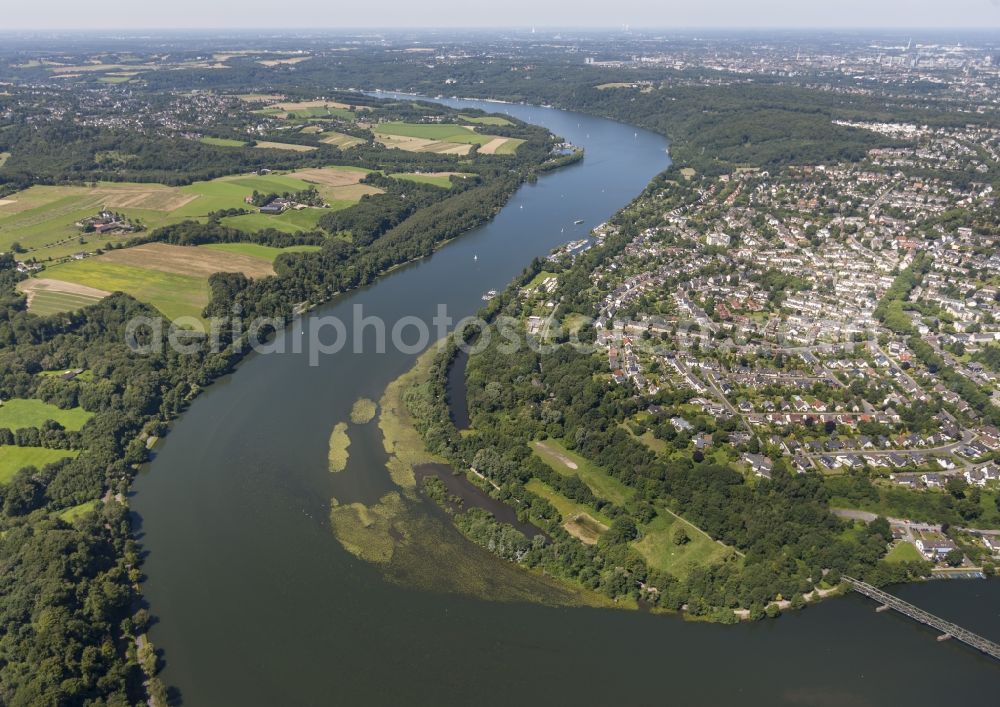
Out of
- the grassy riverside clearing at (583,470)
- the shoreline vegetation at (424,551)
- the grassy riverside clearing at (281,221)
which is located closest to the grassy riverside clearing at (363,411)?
the shoreline vegetation at (424,551)

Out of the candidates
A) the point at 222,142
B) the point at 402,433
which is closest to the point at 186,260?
the point at 402,433

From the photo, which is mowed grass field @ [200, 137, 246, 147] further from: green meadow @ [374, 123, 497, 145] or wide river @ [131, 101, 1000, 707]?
wide river @ [131, 101, 1000, 707]

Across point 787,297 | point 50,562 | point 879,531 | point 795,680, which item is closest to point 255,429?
point 50,562

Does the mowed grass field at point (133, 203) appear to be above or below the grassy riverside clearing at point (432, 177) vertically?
below

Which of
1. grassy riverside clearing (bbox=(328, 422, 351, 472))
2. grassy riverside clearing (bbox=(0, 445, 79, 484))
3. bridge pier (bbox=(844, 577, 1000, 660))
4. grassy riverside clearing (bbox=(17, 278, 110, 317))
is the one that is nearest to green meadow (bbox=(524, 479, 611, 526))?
grassy riverside clearing (bbox=(328, 422, 351, 472))

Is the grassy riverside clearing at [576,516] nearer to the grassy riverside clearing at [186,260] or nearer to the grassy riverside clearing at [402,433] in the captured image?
the grassy riverside clearing at [402,433]

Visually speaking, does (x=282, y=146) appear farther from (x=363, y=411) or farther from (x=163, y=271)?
(x=363, y=411)
